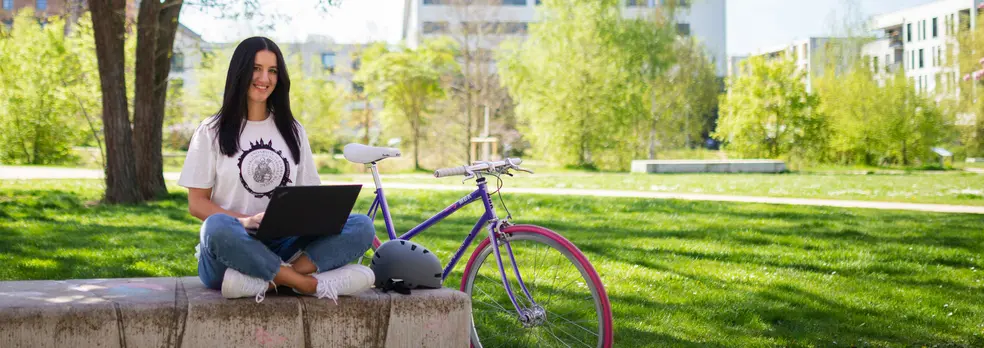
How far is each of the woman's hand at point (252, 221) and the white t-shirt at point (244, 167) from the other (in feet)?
0.89

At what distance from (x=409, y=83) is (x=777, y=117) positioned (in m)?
13.9

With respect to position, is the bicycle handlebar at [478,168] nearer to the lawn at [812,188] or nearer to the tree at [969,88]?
the lawn at [812,188]

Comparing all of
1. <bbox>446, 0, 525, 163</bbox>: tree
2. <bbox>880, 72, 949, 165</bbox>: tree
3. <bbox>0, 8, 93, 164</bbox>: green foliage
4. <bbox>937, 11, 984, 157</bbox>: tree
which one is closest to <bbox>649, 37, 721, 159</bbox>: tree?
<bbox>446, 0, 525, 163</bbox>: tree

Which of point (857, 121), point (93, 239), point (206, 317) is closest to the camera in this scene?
point (206, 317)

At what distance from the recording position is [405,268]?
3.71 meters

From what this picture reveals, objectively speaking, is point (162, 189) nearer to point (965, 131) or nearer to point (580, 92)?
point (580, 92)

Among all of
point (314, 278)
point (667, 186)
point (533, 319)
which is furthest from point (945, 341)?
point (667, 186)

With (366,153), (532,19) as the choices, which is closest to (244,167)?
(366,153)

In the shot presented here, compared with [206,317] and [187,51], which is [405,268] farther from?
[187,51]

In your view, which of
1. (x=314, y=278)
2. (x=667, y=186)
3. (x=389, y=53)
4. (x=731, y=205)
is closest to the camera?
(x=314, y=278)

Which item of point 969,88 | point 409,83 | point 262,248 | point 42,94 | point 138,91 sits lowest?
point 262,248

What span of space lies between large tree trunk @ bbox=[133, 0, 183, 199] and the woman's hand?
9.91m

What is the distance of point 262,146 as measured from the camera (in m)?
3.80

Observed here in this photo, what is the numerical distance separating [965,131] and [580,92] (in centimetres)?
2175
